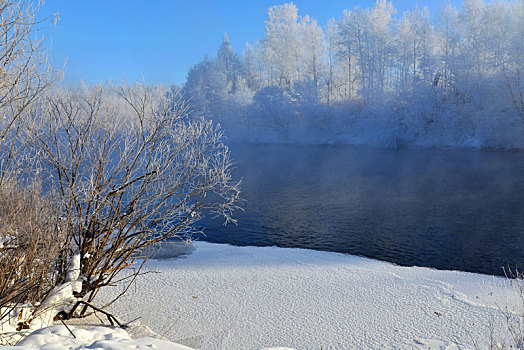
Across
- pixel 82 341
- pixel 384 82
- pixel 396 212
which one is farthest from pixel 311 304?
pixel 384 82

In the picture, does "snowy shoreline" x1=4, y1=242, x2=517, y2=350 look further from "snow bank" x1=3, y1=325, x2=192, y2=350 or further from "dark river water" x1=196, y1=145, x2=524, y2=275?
"dark river water" x1=196, y1=145, x2=524, y2=275

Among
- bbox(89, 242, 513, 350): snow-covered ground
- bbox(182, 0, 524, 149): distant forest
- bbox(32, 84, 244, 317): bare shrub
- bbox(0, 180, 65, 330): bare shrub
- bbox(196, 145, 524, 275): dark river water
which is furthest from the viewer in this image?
bbox(182, 0, 524, 149): distant forest

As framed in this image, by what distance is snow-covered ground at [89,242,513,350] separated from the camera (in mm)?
4910

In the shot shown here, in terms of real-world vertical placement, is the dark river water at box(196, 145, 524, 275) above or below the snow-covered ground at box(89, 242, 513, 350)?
above

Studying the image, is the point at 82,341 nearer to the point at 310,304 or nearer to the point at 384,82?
the point at 310,304

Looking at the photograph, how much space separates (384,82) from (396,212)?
1302 inches

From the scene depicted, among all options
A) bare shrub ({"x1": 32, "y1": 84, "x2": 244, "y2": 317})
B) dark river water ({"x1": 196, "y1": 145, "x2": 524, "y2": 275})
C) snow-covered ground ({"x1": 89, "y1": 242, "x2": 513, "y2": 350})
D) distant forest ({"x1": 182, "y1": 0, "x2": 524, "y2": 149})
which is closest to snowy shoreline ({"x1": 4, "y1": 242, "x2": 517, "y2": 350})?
snow-covered ground ({"x1": 89, "y1": 242, "x2": 513, "y2": 350})

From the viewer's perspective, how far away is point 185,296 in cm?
633

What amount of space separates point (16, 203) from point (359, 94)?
41.6 meters

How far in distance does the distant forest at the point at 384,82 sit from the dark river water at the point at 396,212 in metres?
9.50

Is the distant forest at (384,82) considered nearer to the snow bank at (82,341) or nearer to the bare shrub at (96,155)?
the bare shrub at (96,155)

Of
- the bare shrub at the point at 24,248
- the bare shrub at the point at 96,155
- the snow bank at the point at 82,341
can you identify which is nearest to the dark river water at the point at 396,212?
the bare shrub at the point at 96,155

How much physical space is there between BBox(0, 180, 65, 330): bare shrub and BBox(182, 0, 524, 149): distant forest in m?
24.2

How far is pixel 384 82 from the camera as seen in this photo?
4359 cm
